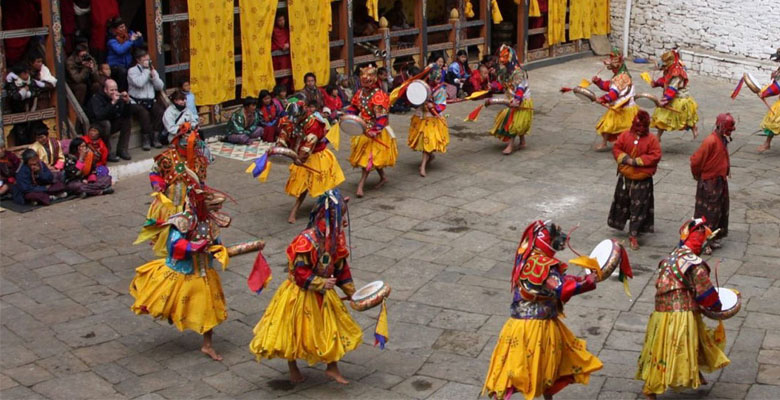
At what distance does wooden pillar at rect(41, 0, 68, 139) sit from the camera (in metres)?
13.5

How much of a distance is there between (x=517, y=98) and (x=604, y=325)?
19.1 feet

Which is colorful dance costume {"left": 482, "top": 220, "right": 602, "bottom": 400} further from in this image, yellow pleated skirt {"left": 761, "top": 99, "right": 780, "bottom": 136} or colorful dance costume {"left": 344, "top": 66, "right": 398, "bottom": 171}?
yellow pleated skirt {"left": 761, "top": 99, "right": 780, "bottom": 136}

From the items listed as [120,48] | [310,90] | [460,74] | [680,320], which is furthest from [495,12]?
[680,320]

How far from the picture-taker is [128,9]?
1636cm

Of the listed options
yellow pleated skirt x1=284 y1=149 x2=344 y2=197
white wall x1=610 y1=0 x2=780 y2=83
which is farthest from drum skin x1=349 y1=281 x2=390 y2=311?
white wall x1=610 y1=0 x2=780 y2=83

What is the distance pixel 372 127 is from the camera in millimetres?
12773

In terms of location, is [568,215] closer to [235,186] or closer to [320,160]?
[320,160]

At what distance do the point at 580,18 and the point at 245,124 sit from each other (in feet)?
30.6

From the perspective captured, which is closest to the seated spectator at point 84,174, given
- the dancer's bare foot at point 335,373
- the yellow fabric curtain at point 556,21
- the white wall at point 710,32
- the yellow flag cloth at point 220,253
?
the yellow flag cloth at point 220,253

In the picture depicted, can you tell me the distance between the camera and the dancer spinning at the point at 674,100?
14.5 metres

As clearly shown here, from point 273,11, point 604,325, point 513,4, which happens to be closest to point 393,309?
point 604,325

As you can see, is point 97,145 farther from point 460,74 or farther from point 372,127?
point 460,74

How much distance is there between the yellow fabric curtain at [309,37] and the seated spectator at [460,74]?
2.49 metres

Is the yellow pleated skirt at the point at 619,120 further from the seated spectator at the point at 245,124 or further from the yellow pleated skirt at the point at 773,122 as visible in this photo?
the seated spectator at the point at 245,124
